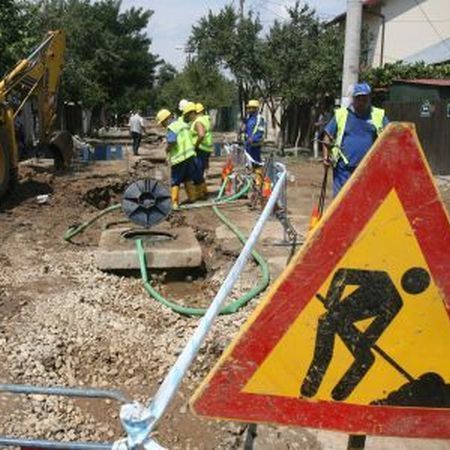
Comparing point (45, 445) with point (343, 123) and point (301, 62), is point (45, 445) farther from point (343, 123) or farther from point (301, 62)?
point (301, 62)

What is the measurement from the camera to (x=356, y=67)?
1332 centimetres

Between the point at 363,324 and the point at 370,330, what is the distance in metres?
0.03

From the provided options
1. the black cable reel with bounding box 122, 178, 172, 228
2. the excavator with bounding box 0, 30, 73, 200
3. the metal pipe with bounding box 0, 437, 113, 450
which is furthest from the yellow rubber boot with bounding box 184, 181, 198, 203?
the metal pipe with bounding box 0, 437, 113, 450

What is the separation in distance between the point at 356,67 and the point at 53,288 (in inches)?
330

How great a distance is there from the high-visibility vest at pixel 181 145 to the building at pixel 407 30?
61.1 feet

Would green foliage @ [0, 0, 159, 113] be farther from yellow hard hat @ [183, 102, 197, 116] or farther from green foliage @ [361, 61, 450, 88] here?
green foliage @ [361, 61, 450, 88]

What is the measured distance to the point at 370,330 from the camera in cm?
246

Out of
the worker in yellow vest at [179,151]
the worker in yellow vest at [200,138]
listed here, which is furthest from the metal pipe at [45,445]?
the worker in yellow vest at [200,138]

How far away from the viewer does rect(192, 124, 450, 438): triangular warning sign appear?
2.39m

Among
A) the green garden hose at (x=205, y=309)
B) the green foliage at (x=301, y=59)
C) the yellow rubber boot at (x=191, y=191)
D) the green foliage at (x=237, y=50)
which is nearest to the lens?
the green garden hose at (x=205, y=309)

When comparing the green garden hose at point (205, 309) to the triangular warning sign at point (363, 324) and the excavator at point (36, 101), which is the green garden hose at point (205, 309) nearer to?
the triangular warning sign at point (363, 324)

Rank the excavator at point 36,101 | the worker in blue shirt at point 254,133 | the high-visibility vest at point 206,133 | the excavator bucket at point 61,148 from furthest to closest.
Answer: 1. the excavator bucket at point 61,148
2. the worker in blue shirt at point 254,133
3. the high-visibility vest at point 206,133
4. the excavator at point 36,101

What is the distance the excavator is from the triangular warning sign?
1019cm

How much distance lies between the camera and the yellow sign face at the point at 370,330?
2.41m
